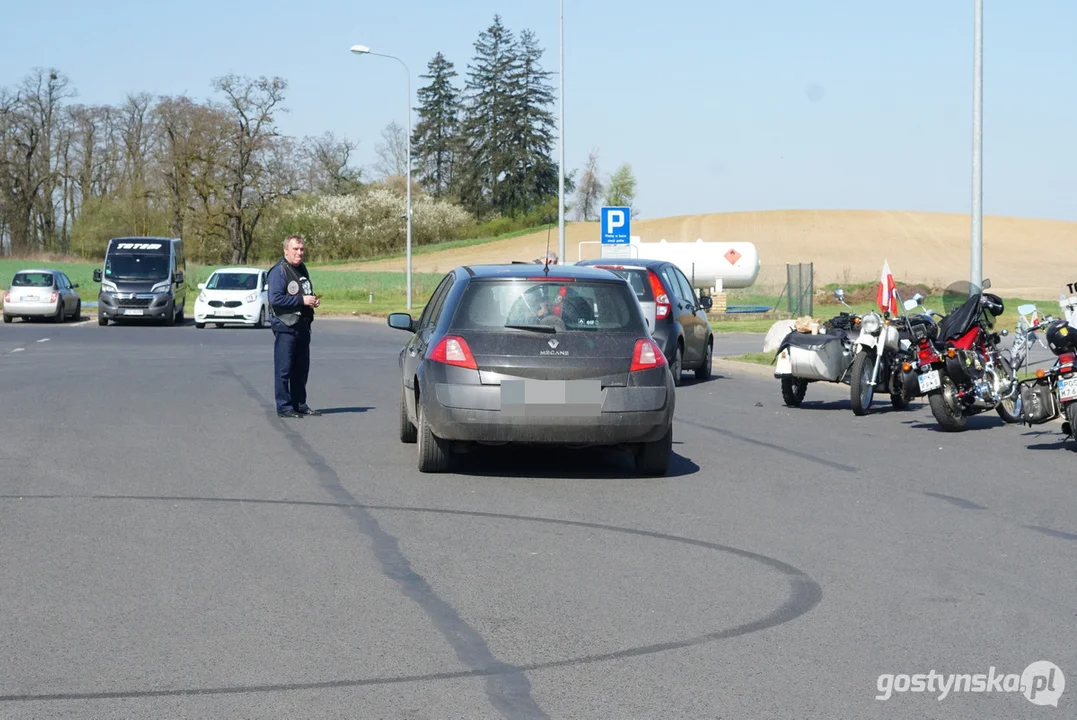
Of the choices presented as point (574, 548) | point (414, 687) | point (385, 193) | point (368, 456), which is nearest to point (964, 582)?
point (574, 548)

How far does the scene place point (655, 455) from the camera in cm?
1033

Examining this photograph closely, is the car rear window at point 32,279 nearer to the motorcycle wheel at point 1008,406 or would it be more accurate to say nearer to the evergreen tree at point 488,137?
the motorcycle wheel at point 1008,406

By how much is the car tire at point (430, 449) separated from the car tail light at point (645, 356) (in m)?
1.46

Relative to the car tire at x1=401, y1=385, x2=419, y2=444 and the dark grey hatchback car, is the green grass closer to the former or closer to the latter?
the car tire at x1=401, y1=385, x2=419, y2=444

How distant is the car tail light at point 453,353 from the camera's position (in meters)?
10.0

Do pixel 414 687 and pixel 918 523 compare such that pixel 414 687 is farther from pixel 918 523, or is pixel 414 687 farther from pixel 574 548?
pixel 918 523

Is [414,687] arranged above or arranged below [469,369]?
below

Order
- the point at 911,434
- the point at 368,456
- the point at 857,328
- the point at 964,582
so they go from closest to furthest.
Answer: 1. the point at 964,582
2. the point at 368,456
3. the point at 911,434
4. the point at 857,328

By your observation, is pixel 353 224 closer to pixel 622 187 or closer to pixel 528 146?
pixel 528 146

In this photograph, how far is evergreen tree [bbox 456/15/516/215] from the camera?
387ft

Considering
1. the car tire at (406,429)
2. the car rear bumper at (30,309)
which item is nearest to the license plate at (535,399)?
the car tire at (406,429)

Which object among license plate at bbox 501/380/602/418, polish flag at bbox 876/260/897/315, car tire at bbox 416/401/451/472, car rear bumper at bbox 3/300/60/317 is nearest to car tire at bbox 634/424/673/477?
license plate at bbox 501/380/602/418

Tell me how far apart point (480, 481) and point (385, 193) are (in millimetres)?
97390

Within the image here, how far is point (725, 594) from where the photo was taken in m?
6.57
